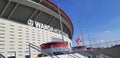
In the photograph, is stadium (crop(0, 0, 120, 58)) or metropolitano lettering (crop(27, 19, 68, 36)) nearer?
stadium (crop(0, 0, 120, 58))

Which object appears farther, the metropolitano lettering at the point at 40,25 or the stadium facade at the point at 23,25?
the metropolitano lettering at the point at 40,25

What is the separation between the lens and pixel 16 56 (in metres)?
20.3

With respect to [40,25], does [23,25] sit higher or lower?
lower

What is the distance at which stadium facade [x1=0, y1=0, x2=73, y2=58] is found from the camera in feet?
63.8

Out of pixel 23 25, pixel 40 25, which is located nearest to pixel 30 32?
pixel 23 25

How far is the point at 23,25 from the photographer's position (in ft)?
74.2

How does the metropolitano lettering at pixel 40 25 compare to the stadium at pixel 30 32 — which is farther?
the metropolitano lettering at pixel 40 25

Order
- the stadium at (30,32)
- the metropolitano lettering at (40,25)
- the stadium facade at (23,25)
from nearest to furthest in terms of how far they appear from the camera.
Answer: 1. the stadium at (30,32)
2. the stadium facade at (23,25)
3. the metropolitano lettering at (40,25)

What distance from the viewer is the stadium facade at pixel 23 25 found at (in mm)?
19453

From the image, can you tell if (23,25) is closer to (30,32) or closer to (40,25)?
(30,32)

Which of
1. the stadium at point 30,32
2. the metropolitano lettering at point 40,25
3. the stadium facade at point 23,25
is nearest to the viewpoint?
the stadium at point 30,32

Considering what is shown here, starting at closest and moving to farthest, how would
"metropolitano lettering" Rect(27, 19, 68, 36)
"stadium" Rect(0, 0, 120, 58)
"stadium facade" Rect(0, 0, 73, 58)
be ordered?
1. "stadium" Rect(0, 0, 120, 58)
2. "stadium facade" Rect(0, 0, 73, 58)
3. "metropolitano lettering" Rect(27, 19, 68, 36)

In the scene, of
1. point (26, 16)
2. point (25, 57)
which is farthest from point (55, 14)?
point (25, 57)

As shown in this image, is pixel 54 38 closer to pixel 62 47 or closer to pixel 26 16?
pixel 26 16
